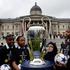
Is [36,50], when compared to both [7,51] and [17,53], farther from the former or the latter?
[7,51]

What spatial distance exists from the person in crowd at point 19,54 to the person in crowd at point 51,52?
1.28 ft

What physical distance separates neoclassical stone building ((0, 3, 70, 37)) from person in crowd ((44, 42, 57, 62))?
241 feet

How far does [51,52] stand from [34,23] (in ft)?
248

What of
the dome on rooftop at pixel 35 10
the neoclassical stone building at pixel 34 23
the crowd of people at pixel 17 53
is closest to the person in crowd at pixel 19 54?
the crowd of people at pixel 17 53

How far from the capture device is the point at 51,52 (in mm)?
6062

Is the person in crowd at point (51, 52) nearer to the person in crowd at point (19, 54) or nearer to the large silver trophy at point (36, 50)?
the large silver trophy at point (36, 50)

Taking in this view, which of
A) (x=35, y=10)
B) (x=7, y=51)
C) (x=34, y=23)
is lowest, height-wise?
(x=34, y=23)

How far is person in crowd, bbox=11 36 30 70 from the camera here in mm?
6000

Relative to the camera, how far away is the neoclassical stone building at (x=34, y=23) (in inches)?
3292

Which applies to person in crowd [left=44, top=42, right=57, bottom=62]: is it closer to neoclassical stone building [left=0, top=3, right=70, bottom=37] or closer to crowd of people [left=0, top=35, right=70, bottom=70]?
crowd of people [left=0, top=35, right=70, bottom=70]

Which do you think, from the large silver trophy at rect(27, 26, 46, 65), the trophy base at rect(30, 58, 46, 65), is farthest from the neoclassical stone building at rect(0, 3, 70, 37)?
the trophy base at rect(30, 58, 46, 65)

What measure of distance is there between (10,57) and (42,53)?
609mm

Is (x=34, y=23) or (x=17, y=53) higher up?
(x=17, y=53)

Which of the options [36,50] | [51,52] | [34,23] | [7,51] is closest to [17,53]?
[7,51]
